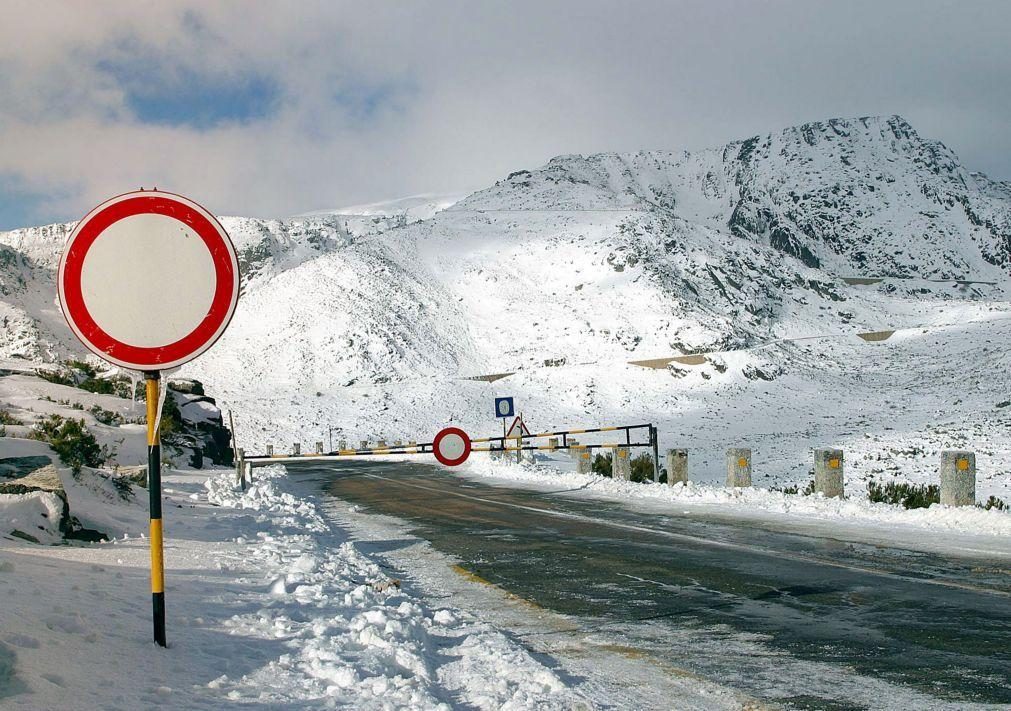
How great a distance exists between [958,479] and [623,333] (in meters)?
60.9

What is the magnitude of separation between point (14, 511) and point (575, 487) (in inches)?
576

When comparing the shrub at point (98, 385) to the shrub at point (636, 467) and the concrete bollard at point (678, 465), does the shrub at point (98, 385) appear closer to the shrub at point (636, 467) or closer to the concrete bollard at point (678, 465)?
the shrub at point (636, 467)

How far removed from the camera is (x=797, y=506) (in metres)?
13.8

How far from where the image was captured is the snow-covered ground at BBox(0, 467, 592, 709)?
11.8 feet

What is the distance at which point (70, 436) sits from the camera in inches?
523

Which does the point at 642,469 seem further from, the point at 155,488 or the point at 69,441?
the point at 155,488

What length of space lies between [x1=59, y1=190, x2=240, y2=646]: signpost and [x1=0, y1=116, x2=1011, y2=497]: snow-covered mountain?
23.1 metres

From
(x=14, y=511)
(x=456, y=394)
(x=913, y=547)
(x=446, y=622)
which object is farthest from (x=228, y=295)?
(x=456, y=394)

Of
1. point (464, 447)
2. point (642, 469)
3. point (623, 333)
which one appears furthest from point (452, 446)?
point (623, 333)

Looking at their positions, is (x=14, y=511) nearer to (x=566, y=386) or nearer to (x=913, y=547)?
(x=913, y=547)

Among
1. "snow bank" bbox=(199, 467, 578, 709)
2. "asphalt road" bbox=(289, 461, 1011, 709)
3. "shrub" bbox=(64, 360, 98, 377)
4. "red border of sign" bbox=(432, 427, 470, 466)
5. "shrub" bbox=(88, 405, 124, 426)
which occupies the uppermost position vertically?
"shrub" bbox=(64, 360, 98, 377)

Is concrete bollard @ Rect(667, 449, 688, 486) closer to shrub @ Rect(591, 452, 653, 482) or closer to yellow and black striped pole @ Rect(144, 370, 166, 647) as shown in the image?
shrub @ Rect(591, 452, 653, 482)

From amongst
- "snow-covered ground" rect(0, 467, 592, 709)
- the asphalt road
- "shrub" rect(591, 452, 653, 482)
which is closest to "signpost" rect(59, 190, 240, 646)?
"snow-covered ground" rect(0, 467, 592, 709)

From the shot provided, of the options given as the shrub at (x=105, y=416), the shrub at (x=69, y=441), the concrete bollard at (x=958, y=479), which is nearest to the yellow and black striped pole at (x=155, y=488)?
the shrub at (x=69, y=441)
